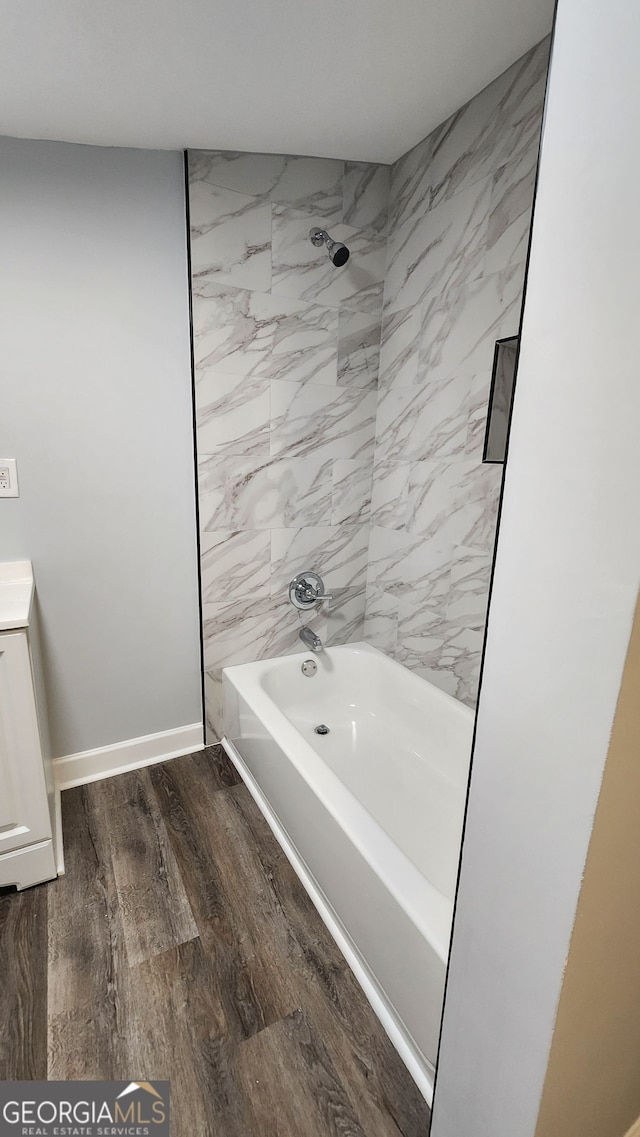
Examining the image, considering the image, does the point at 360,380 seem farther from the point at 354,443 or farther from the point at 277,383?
the point at 277,383

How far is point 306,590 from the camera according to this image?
90.4 inches

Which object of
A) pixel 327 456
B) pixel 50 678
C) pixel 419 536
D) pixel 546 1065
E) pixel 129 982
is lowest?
pixel 129 982

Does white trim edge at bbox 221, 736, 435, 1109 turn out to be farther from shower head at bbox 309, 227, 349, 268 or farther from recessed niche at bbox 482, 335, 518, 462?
shower head at bbox 309, 227, 349, 268

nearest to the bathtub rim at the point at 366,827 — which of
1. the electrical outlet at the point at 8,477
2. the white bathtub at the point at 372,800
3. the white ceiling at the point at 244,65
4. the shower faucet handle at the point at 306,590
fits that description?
the white bathtub at the point at 372,800

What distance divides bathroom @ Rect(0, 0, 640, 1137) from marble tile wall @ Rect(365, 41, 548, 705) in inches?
0.6

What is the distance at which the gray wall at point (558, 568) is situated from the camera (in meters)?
0.47

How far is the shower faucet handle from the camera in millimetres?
2285

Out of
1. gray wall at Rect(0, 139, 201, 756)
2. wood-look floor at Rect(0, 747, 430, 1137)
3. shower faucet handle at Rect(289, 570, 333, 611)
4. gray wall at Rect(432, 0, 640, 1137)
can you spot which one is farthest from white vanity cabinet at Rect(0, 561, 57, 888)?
gray wall at Rect(432, 0, 640, 1137)

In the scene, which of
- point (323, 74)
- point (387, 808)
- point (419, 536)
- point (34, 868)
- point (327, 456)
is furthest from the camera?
point (327, 456)

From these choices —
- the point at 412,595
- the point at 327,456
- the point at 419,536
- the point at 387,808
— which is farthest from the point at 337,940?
the point at 327,456

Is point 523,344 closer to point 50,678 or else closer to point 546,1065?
point 546,1065

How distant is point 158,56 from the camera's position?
4.12ft

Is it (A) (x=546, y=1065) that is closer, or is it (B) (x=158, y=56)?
(A) (x=546, y=1065)

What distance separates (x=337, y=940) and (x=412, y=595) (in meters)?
1.23
